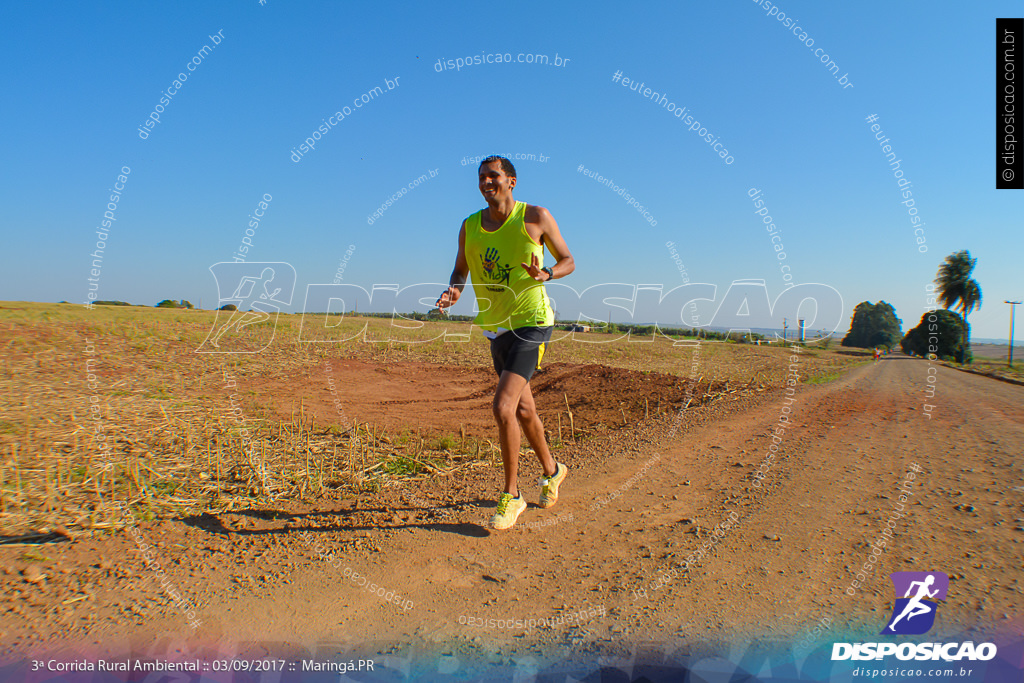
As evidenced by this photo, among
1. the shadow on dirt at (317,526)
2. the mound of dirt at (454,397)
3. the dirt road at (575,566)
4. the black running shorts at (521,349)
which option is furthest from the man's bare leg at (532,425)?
the mound of dirt at (454,397)

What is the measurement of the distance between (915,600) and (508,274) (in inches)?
103

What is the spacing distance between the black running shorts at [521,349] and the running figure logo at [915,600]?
6.84ft

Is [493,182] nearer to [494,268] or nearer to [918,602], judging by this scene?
[494,268]

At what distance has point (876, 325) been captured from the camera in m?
49.6

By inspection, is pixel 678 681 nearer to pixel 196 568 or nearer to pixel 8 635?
pixel 196 568

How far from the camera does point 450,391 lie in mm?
10023

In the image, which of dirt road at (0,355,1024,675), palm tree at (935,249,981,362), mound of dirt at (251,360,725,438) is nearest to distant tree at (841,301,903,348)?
palm tree at (935,249,981,362)

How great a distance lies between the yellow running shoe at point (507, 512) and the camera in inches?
121

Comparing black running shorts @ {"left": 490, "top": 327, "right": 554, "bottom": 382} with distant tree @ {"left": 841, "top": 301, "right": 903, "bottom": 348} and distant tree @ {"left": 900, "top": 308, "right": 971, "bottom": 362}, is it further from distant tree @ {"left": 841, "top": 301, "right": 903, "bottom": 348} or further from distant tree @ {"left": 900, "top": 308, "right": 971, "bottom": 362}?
distant tree @ {"left": 841, "top": 301, "right": 903, "bottom": 348}

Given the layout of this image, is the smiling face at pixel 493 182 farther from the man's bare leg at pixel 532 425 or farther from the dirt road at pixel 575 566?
the dirt road at pixel 575 566

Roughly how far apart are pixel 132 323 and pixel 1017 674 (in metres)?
22.0

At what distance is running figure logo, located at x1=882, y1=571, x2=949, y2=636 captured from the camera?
1.97 meters

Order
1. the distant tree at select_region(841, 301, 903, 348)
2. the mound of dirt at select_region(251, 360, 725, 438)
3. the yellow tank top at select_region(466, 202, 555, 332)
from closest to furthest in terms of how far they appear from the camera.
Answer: the yellow tank top at select_region(466, 202, 555, 332)
the mound of dirt at select_region(251, 360, 725, 438)
the distant tree at select_region(841, 301, 903, 348)

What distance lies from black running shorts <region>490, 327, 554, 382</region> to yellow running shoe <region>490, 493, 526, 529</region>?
79cm
